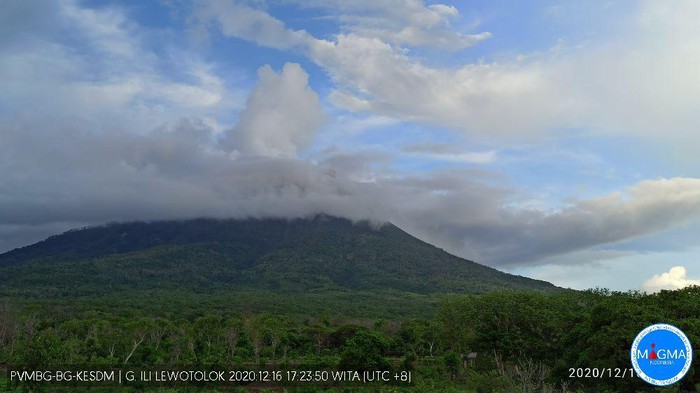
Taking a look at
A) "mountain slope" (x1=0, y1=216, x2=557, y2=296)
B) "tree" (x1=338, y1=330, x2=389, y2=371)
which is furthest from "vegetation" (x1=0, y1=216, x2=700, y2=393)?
"mountain slope" (x1=0, y1=216, x2=557, y2=296)

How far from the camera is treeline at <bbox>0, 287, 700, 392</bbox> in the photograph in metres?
29.2

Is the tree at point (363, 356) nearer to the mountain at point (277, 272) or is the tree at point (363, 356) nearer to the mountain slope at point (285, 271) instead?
the mountain at point (277, 272)

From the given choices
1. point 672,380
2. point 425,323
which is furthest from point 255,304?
point 672,380

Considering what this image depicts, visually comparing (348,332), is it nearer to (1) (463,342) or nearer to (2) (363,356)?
(1) (463,342)

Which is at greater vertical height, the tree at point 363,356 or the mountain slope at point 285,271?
the mountain slope at point 285,271

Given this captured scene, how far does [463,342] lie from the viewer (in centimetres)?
4419

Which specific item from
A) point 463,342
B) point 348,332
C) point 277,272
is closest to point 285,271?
point 277,272

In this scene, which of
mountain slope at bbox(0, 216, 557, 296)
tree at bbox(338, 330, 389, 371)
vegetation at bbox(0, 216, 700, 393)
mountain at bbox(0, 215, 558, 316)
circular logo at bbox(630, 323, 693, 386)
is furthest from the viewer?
mountain slope at bbox(0, 216, 557, 296)

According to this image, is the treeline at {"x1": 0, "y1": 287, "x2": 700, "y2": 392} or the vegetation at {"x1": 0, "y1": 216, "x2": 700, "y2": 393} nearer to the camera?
the treeline at {"x1": 0, "y1": 287, "x2": 700, "y2": 392}

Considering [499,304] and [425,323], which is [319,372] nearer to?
[499,304]

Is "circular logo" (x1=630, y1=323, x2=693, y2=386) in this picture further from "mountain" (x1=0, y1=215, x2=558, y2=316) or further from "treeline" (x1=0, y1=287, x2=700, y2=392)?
"mountain" (x1=0, y1=215, x2=558, y2=316)

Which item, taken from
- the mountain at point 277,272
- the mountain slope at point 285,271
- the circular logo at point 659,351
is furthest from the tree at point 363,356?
the mountain slope at point 285,271

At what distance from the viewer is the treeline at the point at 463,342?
29219 millimetres

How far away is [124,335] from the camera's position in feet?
169
